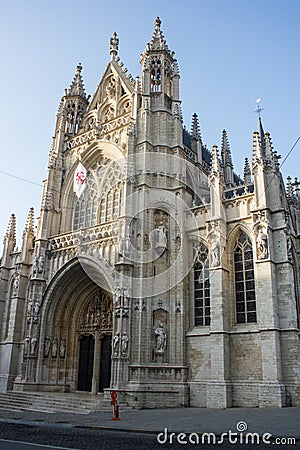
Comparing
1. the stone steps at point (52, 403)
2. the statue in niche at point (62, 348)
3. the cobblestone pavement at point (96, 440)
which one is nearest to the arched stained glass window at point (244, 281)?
the stone steps at point (52, 403)

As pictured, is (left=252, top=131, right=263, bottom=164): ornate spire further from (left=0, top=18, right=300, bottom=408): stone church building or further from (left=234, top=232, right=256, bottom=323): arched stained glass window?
(left=234, top=232, right=256, bottom=323): arched stained glass window

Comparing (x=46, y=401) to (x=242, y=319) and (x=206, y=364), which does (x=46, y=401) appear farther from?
(x=242, y=319)

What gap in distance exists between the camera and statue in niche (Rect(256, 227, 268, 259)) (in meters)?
17.4

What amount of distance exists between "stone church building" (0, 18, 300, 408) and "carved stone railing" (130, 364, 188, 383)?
0.05 m

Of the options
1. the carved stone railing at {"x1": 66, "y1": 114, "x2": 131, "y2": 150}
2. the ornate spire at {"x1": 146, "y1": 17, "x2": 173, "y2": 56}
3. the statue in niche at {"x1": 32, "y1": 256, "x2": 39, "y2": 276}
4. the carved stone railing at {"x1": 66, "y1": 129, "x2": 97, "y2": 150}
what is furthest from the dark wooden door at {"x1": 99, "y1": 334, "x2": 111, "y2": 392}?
the ornate spire at {"x1": 146, "y1": 17, "x2": 173, "y2": 56}

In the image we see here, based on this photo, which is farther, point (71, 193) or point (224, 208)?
point (71, 193)

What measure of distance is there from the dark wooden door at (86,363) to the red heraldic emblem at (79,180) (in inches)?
324

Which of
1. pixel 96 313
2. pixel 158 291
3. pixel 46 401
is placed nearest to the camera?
pixel 46 401

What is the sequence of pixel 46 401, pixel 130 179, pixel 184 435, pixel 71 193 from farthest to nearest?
pixel 71 193
pixel 130 179
pixel 46 401
pixel 184 435

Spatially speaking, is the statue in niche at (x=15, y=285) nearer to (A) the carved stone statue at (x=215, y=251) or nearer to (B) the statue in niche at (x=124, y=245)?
(B) the statue in niche at (x=124, y=245)

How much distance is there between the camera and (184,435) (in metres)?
9.40

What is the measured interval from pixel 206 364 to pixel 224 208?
710 centimetres

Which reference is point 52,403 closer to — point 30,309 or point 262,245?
point 30,309

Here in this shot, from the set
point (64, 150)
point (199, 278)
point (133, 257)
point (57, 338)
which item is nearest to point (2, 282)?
point (57, 338)
